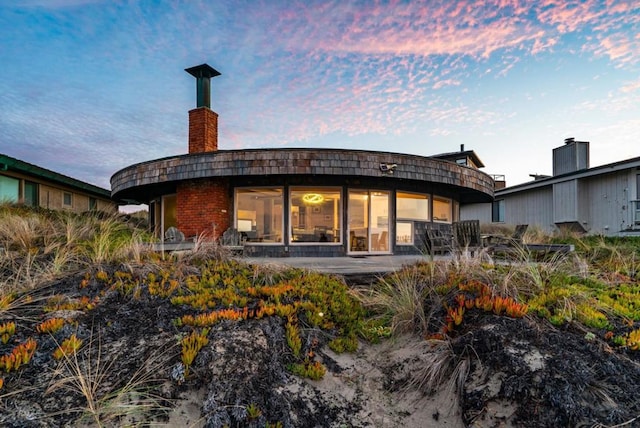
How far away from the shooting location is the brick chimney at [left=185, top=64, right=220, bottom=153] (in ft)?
34.0

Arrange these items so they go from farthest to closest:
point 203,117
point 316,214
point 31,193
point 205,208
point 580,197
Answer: point 580,197
point 31,193
point 203,117
point 316,214
point 205,208

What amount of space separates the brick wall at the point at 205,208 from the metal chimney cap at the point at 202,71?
399cm

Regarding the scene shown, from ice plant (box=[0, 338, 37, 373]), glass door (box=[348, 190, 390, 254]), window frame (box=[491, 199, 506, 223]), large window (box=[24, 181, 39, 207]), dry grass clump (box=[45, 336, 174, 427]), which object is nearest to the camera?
dry grass clump (box=[45, 336, 174, 427])

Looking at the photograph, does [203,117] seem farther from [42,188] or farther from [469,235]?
[469,235]

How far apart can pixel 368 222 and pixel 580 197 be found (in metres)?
9.80

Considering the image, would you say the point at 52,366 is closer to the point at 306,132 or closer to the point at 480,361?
the point at 480,361

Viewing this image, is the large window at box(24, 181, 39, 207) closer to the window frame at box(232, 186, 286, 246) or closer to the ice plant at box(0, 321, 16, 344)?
the window frame at box(232, 186, 286, 246)

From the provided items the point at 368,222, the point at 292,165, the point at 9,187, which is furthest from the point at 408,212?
the point at 9,187

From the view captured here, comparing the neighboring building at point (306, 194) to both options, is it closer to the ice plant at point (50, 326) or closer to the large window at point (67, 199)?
the ice plant at point (50, 326)

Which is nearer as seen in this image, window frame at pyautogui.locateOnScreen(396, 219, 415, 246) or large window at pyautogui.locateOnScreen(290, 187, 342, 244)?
large window at pyautogui.locateOnScreen(290, 187, 342, 244)

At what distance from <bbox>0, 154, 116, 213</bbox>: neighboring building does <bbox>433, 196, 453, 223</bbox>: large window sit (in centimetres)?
1170

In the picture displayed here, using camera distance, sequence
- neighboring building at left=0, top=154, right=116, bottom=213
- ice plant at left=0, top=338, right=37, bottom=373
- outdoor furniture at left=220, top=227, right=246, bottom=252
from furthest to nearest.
Result: neighboring building at left=0, top=154, right=116, bottom=213
outdoor furniture at left=220, top=227, right=246, bottom=252
ice plant at left=0, top=338, right=37, bottom=373

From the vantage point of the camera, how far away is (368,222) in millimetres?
9461

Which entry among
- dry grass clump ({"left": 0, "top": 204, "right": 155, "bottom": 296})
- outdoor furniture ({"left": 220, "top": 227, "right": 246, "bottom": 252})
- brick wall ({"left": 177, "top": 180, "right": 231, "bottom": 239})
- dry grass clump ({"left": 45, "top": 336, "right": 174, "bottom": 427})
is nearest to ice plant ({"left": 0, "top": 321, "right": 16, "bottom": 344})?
dry grass clump ({"left": 45, "top": 336, "right": 174, "bottom": 427})
